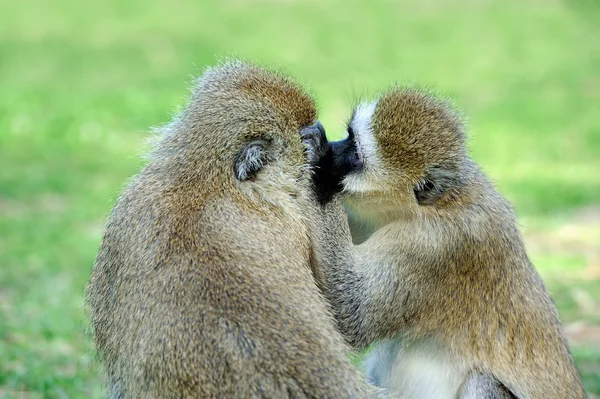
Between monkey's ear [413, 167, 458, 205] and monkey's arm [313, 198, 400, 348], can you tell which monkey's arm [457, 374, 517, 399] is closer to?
monkey's arm [313, 198, 400, 348]

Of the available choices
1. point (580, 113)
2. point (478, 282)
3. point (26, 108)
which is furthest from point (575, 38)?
point (478, 282)

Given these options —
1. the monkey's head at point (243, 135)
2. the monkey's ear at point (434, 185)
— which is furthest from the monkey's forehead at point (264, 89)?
the monkey's ear at point (434, 185)

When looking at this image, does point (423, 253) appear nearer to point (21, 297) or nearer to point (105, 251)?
point (105, 251)

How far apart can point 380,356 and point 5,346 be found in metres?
2.97

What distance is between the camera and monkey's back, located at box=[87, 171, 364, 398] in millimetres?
4094

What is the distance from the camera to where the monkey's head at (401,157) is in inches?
200

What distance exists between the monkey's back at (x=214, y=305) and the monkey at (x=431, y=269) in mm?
558

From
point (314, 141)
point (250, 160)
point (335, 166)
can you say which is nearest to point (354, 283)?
point (335, 166)

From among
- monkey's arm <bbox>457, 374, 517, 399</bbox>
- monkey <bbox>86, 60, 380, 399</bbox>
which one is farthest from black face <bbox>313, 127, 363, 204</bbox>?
monkey's arm <bbox>457, 374, 517, 399</bbox>

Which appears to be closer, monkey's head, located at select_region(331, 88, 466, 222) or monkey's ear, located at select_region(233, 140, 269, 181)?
monkey's ear, located at select_region(233, 140, 269, 181)

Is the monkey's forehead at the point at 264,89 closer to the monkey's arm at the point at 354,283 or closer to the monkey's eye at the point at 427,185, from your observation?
the monkey's arm at the point at 354,283

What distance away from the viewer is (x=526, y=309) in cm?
516

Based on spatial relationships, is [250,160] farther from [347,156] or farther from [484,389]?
[484,389]

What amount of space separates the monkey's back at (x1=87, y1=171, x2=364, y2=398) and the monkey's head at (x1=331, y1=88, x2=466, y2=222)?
1.80ft
